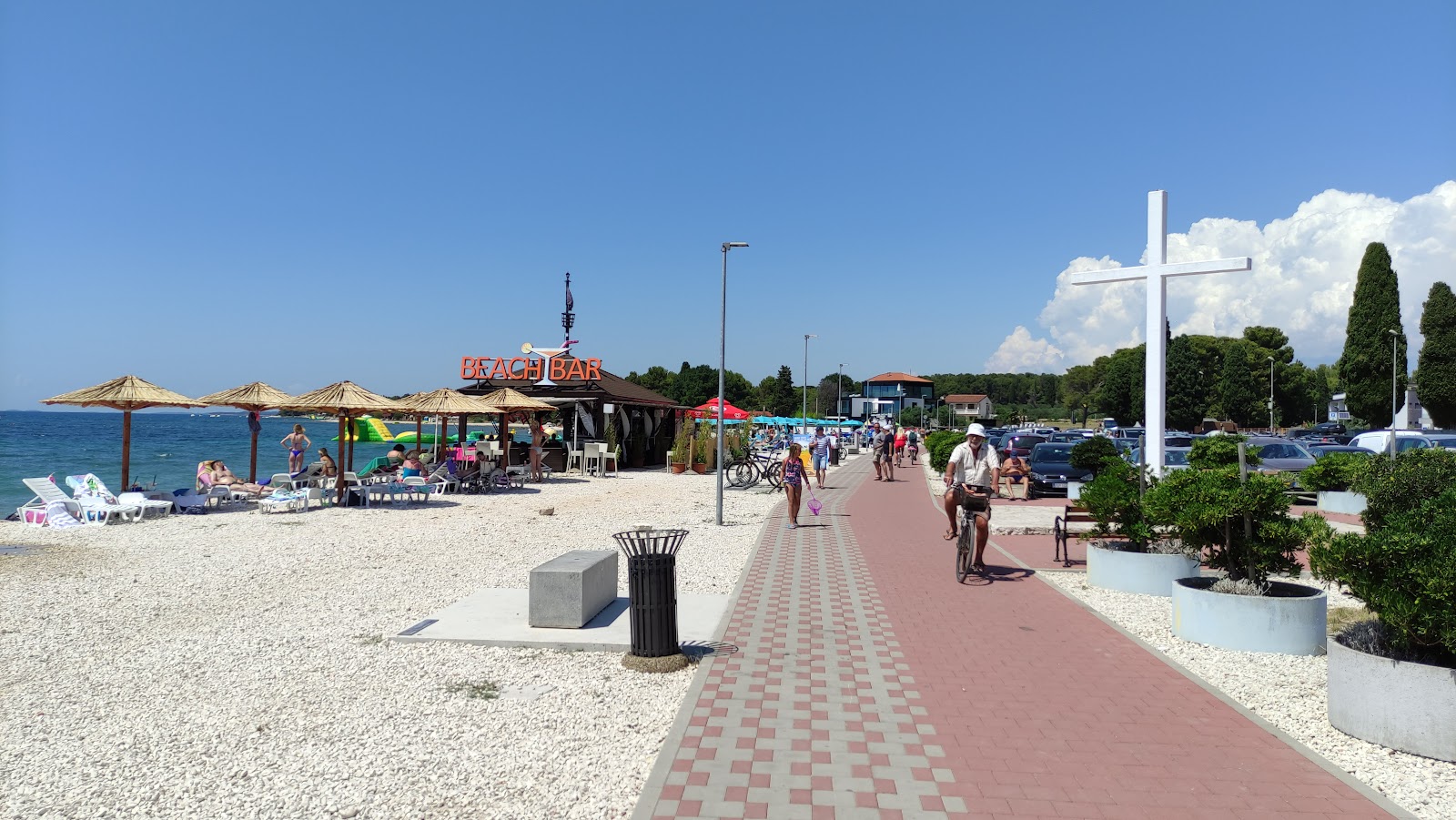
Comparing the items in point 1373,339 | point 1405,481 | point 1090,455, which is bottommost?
point 1090,455

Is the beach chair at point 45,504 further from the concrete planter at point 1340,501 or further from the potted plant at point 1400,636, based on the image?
the concrete planter at point 1340,501

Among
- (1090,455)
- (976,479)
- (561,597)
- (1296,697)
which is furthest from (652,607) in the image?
(1090,455)

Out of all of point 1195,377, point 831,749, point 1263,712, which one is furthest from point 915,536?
point 1195,377

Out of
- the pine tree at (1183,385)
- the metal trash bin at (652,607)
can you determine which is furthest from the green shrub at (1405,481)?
the pine tree at (1183,385)

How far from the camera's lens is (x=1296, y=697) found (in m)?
5.24

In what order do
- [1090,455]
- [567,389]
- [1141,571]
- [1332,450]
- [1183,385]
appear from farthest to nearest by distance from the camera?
1. [1183,385]
2. [567,389]
3. [1332,450]
4. [1090,455]
5. [1141,571]

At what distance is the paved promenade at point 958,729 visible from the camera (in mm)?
3730

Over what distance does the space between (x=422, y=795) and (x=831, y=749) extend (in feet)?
6.70

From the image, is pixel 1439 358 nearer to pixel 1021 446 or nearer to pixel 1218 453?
pixel 1021 446

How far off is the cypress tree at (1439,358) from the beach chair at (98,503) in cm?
6044

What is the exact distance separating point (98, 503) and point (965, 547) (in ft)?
45.8

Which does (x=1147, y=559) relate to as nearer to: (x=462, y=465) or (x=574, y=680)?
(x=574, y=680)

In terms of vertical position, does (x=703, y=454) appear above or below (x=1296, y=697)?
above

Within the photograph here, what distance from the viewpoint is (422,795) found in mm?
3791
